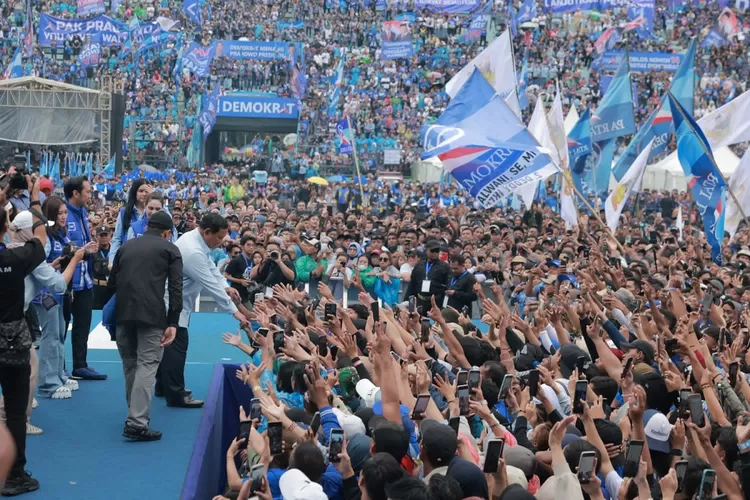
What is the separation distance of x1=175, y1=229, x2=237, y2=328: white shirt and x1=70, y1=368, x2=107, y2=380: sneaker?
1.24 m

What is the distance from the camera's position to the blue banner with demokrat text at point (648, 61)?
4131cm

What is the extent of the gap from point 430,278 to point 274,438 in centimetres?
761

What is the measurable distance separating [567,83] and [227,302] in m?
35.5

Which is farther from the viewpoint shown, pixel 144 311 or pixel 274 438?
pixel 144 311

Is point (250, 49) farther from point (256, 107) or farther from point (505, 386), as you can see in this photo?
point (505, 386)

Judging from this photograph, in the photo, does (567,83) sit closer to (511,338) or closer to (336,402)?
(511,338)

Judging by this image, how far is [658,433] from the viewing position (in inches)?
238

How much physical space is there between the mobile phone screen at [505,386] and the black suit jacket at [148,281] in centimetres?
243

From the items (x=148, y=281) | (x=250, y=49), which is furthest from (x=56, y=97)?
(x=148, y=281)

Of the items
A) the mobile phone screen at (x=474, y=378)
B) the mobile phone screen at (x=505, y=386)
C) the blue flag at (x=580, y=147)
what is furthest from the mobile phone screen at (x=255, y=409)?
the blue flag at (x=580, y=147)

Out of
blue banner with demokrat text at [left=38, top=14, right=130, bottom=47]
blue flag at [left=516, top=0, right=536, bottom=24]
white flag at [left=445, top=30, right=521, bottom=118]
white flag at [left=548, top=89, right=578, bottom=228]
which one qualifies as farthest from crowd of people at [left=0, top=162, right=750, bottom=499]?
blue flag at [left=516, top=0, right=536, bottom=24]

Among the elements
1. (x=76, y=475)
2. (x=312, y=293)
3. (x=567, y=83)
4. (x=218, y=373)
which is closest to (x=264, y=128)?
(x=567, y=83)

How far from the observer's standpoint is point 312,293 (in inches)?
595

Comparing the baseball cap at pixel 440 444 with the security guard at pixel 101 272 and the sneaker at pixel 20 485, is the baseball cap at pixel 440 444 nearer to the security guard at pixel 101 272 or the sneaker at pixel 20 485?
the sneaker at pixel 20 485
